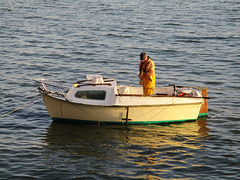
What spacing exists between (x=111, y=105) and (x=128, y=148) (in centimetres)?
237

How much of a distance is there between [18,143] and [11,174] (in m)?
2.77

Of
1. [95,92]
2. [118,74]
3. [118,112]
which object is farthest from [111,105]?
[118,74]

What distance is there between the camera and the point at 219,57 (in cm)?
3303

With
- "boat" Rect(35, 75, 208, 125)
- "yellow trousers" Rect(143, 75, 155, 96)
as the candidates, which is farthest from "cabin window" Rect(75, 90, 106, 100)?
"yellow trousers" Rect(143, 75, 155, 96)

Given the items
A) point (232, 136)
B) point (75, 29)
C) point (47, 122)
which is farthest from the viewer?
point (75, 29)

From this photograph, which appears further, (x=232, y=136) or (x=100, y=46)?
(x=100, y=46)

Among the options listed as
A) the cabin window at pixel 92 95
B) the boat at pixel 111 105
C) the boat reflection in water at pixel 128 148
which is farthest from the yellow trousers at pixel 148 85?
the cabin window at pixel 92 95

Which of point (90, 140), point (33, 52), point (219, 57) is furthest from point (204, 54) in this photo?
point (90, 140)

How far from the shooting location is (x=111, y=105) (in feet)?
58.7

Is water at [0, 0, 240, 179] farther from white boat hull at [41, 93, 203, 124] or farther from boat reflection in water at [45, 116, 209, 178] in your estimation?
white boat hull at [41, 93, 203, 124]

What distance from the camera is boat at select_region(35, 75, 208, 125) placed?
18.0m

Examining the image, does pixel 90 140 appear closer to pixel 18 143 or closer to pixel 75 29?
pixel 18 143

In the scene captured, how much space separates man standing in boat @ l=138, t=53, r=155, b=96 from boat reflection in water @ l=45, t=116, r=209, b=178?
69.2 inches

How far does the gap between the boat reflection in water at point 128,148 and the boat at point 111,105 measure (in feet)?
1.38
